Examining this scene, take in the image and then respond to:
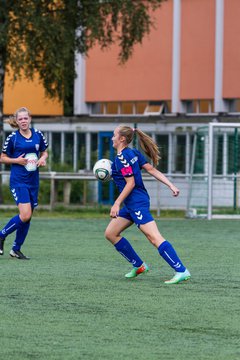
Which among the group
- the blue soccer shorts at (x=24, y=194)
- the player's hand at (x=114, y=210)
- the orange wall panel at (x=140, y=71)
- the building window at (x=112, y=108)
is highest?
the orange wall panel at (x=140, y=71)

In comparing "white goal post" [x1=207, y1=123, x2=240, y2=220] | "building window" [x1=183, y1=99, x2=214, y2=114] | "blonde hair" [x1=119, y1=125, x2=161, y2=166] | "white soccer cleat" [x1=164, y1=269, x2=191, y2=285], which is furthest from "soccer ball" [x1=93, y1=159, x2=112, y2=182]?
"building window" [x1=183, y1=99, x2=214, y2=114]

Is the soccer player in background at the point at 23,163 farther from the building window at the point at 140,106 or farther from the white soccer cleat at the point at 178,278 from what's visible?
the building window at the point at 140,106

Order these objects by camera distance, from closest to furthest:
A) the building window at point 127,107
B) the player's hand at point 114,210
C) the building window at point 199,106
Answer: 1. the player's hand at point 114,210
2. the building window at point 199,106
3. the building window at point 127,107

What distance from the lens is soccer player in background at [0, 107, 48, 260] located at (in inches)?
593

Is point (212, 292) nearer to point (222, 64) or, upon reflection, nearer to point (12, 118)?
point (12, 118)

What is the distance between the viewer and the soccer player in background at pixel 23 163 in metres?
15.1

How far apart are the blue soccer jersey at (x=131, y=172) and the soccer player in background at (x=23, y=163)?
2472 mm

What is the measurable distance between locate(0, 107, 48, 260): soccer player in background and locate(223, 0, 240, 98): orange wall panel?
22.7 m

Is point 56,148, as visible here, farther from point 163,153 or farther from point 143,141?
point 143,141

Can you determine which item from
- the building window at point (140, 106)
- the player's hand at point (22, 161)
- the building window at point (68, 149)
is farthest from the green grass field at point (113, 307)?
the building window at point (140, 106)

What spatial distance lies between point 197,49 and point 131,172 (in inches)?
1044

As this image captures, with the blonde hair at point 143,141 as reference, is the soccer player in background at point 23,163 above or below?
below

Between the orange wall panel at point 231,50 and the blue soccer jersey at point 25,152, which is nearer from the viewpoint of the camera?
the blue soccer jersey at point 25,152

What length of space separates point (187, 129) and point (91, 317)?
26.1 meters
